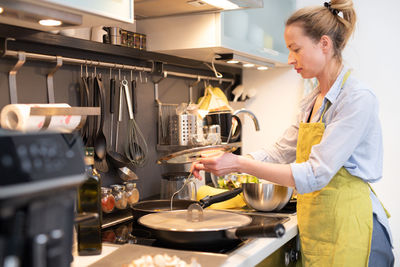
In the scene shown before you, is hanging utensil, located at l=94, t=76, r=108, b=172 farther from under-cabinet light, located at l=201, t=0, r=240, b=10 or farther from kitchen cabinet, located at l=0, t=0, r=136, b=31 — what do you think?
under-cabinet light, located at l=201, t=0, r=240, b=10

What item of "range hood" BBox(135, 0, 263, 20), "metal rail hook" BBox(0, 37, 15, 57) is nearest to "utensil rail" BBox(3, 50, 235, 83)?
"metal rail hook" BBox(0, 37, 15, 57)

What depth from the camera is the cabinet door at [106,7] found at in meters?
0.99

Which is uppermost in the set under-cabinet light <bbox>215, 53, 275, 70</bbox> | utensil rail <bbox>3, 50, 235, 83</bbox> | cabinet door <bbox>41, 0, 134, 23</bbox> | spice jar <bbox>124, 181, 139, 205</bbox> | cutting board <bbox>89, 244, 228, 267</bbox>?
cabinet door <bbox>41, 0, 134, 23</bbox>

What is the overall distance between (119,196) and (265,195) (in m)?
0.53

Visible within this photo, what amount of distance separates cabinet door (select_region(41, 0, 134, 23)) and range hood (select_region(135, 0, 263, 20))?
472mm

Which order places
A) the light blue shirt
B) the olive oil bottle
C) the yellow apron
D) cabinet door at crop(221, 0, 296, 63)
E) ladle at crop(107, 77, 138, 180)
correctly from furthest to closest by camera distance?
cabinet door at crop(221, 0, 296, 63) < ladle at crop(107, 77, 138, 180) < the yellow apron < the light blue shirt < the olive oil bottle

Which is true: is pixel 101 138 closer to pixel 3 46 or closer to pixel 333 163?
pixel 3 46

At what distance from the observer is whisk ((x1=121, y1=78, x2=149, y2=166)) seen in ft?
5.74

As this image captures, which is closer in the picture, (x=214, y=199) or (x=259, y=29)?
(x=214, y=199)

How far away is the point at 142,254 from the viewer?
1.15m

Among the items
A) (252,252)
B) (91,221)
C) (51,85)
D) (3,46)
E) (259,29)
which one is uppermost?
(259,29)

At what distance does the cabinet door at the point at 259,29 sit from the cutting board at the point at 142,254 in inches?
34.3

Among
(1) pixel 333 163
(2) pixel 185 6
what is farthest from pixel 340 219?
(2) pixel 185 6

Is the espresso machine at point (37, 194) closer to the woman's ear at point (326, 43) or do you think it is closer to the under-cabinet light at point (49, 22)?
the under-cabinet light at point (49, 22)
